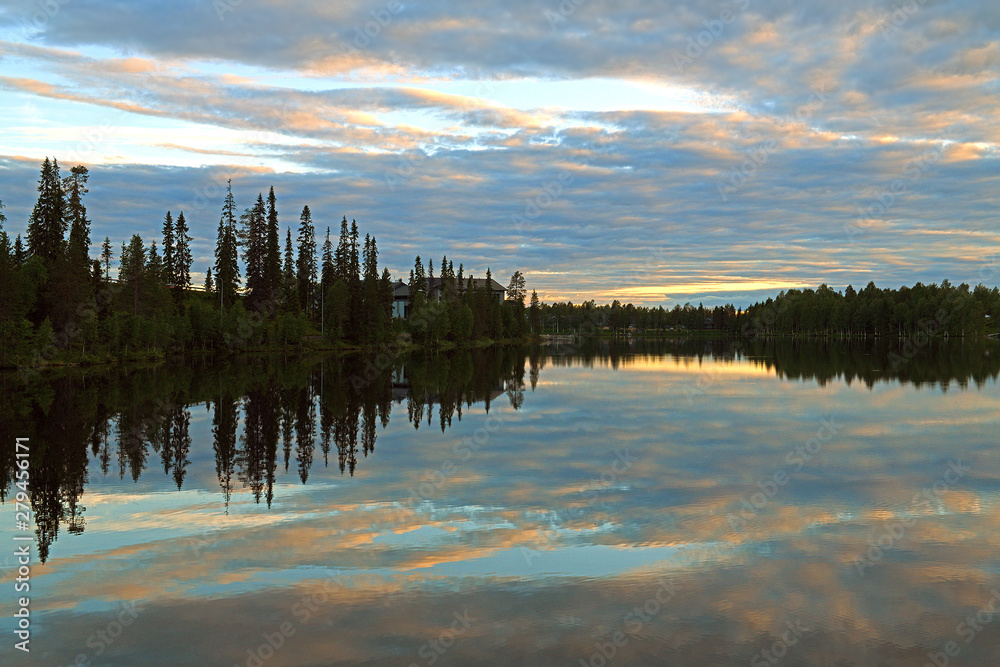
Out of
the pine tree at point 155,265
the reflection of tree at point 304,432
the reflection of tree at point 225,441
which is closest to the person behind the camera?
the reflection of tree at point 225,441

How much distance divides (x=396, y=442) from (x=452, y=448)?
7.62 ft

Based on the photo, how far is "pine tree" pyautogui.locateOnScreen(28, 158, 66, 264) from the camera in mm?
66562

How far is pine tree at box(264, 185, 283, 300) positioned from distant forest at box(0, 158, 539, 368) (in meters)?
0.15

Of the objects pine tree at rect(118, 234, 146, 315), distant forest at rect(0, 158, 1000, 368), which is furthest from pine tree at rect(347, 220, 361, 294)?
pine tree at rect(118, 234, 146, 315)

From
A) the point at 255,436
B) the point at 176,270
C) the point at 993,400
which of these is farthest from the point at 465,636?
the point at 176,270

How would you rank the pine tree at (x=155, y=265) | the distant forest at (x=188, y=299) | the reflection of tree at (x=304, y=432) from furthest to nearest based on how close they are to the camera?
the pine tree at (x=155, y=265) → the distant forest at (x=188, y=299) → the reflection of tree at (x=304, y=432)

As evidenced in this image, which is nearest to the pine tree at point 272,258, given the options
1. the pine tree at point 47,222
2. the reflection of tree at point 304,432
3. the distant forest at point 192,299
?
the distant forest at point 192,299

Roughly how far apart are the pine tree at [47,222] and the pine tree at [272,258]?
110ft

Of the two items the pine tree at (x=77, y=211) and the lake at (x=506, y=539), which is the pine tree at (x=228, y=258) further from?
the lake at (x=506, y=539)

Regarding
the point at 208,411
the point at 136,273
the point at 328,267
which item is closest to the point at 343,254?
the point at 328,267

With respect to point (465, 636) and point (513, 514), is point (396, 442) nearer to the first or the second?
point (513, 514)

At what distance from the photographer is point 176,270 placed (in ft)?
337

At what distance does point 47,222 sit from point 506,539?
67.1 m

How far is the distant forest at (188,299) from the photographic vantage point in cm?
5966
